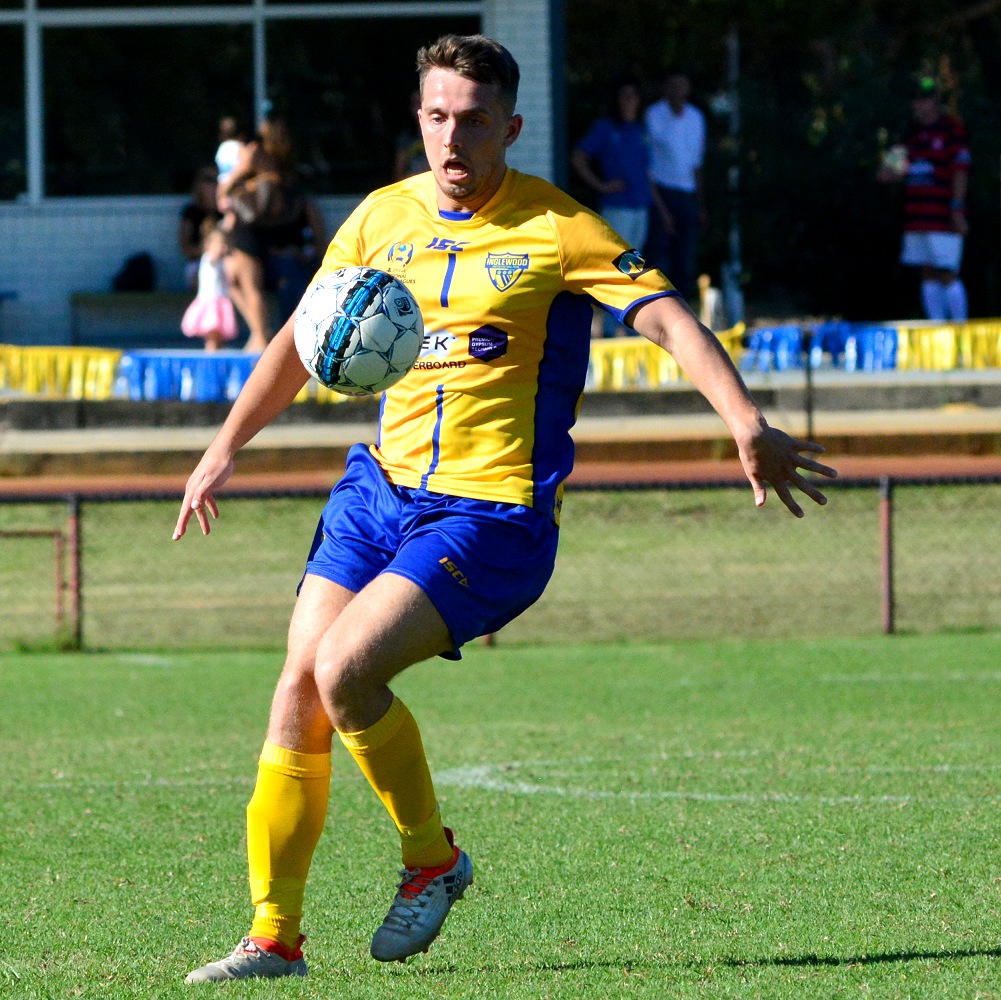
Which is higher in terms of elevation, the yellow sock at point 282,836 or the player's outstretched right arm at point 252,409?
the player's outstretched right arm at point 252,409

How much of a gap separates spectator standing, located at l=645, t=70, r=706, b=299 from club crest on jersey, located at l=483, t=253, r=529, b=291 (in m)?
12.5

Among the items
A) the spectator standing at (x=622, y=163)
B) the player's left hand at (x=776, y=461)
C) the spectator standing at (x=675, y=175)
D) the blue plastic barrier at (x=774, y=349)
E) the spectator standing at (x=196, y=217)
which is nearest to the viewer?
the player's left hand at (x=776, y=461)

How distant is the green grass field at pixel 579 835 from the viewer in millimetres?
4465

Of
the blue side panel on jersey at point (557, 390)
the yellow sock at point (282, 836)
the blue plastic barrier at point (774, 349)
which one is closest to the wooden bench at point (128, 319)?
the blue plastic barrier at point (774, 349)

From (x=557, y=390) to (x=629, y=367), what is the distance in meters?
11.3

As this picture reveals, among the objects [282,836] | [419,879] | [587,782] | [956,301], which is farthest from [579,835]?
[956,301]

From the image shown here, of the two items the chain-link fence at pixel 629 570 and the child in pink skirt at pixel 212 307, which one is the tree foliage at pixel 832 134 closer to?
the chain-link fence at pixel 629 570

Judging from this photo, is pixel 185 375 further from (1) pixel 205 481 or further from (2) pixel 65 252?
(1) pixel 205 481

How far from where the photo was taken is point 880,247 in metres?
20.9

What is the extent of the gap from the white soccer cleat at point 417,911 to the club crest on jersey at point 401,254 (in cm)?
151

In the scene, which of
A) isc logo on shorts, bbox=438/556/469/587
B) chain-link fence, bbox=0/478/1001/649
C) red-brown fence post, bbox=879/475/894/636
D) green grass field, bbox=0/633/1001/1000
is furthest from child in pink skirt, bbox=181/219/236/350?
isc logo on shorts, bbox=438/556/469/587

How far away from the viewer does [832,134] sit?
73.5 feet

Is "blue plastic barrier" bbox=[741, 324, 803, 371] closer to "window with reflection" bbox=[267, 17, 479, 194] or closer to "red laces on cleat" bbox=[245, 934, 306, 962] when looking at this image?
"window with reflection" bbox=[267, 17, 479, 194]

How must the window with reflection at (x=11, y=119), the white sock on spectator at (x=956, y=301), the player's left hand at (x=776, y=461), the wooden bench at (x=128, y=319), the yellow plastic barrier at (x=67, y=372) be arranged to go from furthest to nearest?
the window with reflection at (x=11, y=119)
the wooden bench at (x=128, y=319)
the white sock on spectator at (x=956, y=301)
the yellow plastic barrier at (x=67, y=372)
the player's left hand at (x=776, y=461)
